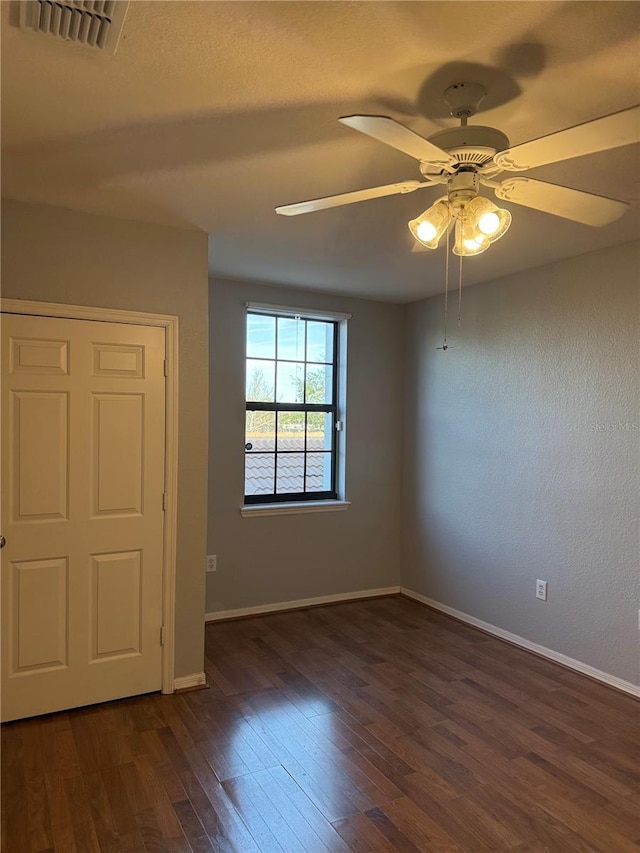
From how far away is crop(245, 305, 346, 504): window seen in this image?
4.44 m

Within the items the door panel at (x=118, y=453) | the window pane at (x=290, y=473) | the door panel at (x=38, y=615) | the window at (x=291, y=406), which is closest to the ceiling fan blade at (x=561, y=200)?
the door panel at (x=118, y=453)

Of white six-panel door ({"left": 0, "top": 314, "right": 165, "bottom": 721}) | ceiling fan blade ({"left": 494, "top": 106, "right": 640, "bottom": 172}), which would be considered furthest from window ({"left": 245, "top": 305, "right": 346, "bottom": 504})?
ceiling fan blade ({"left": 494, "top": 106, "right": 640, "bottom": 172})

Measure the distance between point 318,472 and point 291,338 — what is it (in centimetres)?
111

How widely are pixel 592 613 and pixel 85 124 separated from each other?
3.47m

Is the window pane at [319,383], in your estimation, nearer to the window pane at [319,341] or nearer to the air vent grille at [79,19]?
the window pane at [319,341]

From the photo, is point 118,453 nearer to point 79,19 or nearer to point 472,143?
point 79,19

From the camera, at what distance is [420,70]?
1.65 metres

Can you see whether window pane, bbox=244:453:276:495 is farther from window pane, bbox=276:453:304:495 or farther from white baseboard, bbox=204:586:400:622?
white baseboard, bbox=204:586:400:622

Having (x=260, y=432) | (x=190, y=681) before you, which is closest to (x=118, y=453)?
(x=190, y=681)

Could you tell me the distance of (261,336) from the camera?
446 cm

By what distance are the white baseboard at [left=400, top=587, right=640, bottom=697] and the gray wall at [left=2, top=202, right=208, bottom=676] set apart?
203 centimetres

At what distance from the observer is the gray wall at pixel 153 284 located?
2.74m

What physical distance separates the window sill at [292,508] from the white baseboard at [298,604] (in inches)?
27.2

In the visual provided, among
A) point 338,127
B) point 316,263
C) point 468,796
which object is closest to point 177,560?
point 468,796
